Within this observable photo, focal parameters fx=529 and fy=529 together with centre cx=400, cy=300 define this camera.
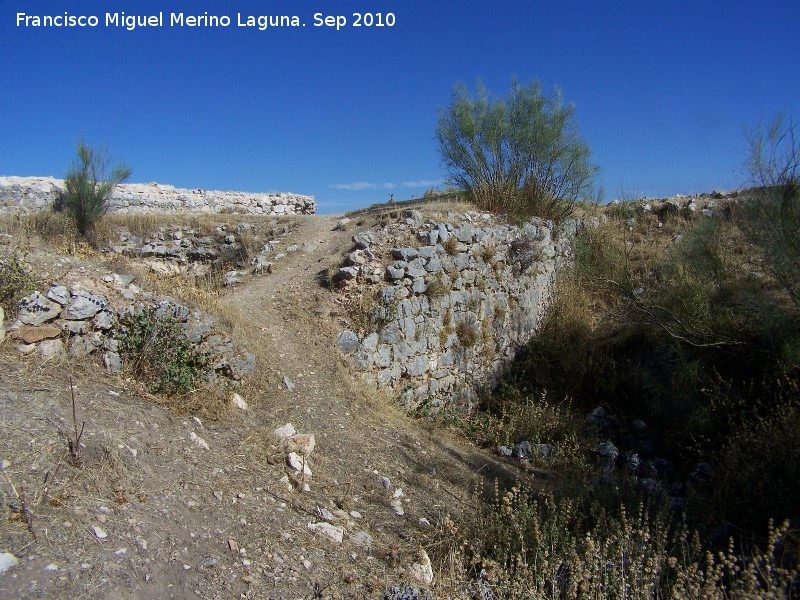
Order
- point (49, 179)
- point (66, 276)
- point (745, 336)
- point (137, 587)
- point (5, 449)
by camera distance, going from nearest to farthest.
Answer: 1. point (137, 587)
2. point (5, 449)
3. point (66, 276)
4. point (745, 336)
5. point (49, 179)

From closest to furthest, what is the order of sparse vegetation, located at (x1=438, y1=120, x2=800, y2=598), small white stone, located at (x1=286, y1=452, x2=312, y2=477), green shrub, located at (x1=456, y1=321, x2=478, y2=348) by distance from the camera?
sparse vegetation, located at (x1=438, y1=120, x2=800, y2=598)
small white stone, located at (x1=286, y1=452, x2=312, y2=477)
green shrub, located at (x1=456, y1=321, x2=478, y2=348)

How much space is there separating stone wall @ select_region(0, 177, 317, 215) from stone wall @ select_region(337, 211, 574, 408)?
7.81 meters

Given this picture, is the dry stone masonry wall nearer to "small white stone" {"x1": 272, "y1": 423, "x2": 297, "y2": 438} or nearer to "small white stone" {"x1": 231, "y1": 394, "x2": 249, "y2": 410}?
"small white stone" {"x1": 231, "y1": 394, "x2": 249, "y2": 410}

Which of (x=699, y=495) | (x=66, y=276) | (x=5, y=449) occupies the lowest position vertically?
(x=699, y=495)

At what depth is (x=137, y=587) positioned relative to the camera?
8.95 ft

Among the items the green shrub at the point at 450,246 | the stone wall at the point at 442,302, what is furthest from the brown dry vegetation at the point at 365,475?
the green shrub at the point at 450,246

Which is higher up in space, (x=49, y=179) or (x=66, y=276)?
(x=49, y=179)

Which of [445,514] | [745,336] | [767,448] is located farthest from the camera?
[745,336]

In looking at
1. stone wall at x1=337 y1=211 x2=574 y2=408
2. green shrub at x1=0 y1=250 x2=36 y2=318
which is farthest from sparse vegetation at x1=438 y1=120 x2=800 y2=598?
green shrub at x1=0 y1=250 x2=36 y2=318

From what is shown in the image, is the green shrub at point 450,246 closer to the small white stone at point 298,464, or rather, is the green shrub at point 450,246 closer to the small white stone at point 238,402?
the small white stone at point 238,402

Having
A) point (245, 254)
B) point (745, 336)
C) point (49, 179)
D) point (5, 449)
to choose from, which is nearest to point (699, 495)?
point (745, 336)

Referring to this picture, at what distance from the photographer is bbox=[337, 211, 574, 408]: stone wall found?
7.46 meters

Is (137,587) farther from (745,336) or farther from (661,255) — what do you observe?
(661,255)

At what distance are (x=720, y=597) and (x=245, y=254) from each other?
1001cm
